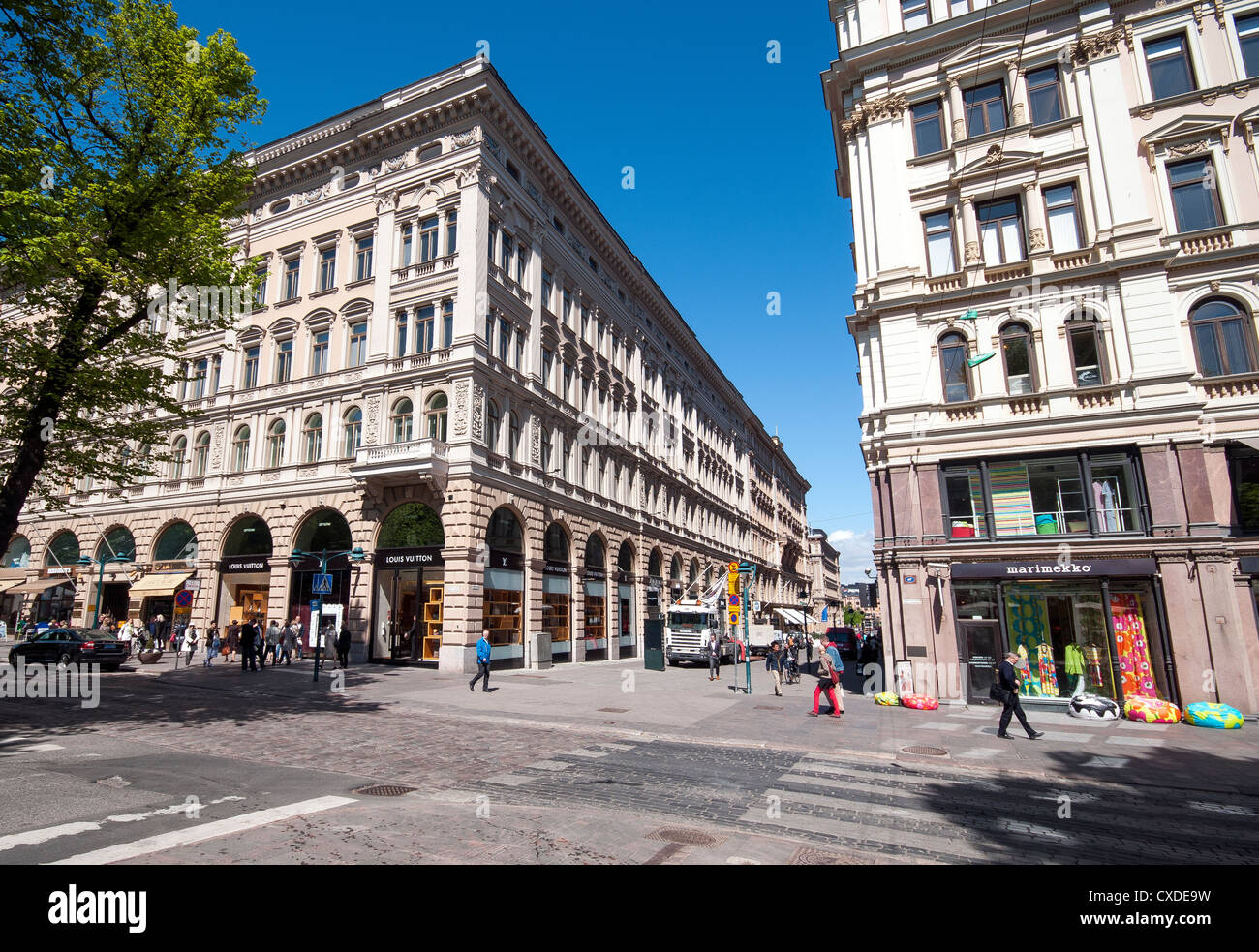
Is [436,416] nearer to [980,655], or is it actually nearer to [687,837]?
[980,655]

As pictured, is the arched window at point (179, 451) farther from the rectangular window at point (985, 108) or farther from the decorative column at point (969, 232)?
the rectangular window at point (985, 108)

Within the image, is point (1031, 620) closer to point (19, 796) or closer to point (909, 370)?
point (909, 370)

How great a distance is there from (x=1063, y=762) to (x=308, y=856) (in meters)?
12.0

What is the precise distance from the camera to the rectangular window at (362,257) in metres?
29.8

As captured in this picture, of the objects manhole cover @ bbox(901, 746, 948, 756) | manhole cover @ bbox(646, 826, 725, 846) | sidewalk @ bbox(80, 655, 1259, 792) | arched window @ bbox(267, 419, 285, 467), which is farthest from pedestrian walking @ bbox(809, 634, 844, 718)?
arched window @ bbox(267, 419, 285, 467)

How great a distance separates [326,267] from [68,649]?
61.1ft

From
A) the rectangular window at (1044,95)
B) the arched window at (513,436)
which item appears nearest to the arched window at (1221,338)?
the rectangular window at (1044,95)

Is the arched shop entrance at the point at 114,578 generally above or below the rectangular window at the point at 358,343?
below

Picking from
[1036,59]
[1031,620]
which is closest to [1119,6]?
[1036,59]

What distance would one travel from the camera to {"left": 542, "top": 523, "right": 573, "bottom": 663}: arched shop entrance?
30422mm

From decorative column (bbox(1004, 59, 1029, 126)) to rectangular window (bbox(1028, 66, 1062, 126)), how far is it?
213 millimetres

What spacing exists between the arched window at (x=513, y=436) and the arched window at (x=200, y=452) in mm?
16126

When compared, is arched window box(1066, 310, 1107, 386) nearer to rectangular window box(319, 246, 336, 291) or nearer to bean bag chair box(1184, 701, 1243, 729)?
bean bag chair box(1184, 701, 1243, 729)

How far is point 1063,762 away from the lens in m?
11.5
